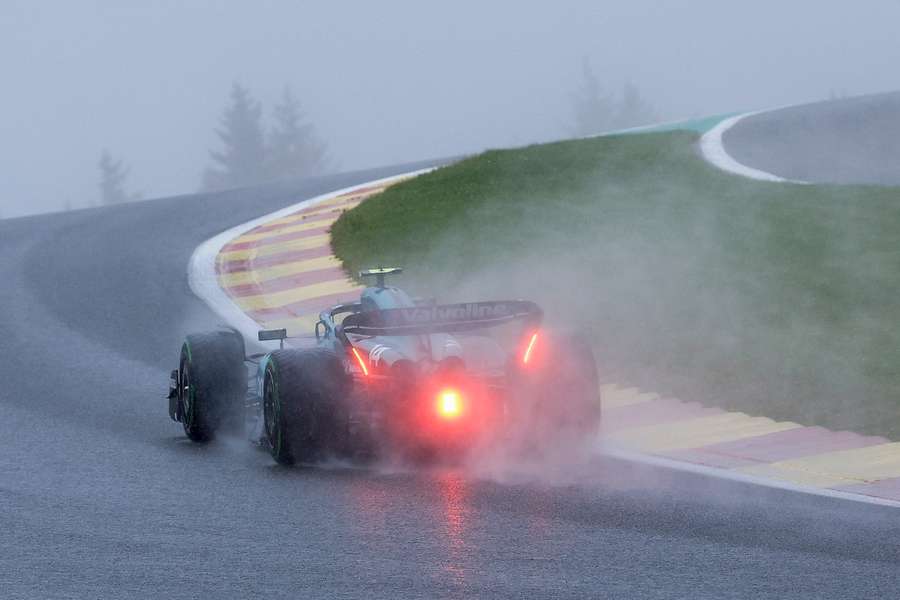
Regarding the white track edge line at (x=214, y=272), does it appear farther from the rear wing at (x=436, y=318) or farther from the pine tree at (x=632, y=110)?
the pine tree at (x=632, y=110)

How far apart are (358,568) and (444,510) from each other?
986 mm

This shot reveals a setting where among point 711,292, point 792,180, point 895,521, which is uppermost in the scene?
point 792,180

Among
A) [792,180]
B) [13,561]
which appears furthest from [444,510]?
[792,180]

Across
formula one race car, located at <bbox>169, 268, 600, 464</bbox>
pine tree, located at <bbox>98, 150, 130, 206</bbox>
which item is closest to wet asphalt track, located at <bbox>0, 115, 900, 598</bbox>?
formula one race car, located at <bbox>169, 268, 600, 464</bbox>

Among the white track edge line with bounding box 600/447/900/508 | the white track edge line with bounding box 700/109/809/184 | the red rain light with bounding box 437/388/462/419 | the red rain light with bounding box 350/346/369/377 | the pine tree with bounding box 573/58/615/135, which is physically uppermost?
the pine tree with bounding box 573/58/615/135

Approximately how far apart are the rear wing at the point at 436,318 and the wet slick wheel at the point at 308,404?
31cm

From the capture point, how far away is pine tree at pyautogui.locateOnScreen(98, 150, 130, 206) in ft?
396

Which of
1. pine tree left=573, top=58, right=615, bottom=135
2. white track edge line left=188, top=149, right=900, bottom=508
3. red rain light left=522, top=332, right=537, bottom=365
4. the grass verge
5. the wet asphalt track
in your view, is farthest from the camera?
pine tree left=573, top=58, right=615, bottom=135

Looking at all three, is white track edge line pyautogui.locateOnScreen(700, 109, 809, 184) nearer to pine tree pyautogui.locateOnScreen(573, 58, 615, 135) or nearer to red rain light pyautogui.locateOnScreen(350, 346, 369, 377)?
red rain light pyautogui.locateOnScreen(350, 346, 369, 377)

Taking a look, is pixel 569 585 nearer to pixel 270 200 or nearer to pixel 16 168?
pixel 270 200

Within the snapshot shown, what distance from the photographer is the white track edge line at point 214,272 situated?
13.2 m

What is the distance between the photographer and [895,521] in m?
6.30

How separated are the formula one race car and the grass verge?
151cm

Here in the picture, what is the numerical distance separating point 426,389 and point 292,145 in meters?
110
